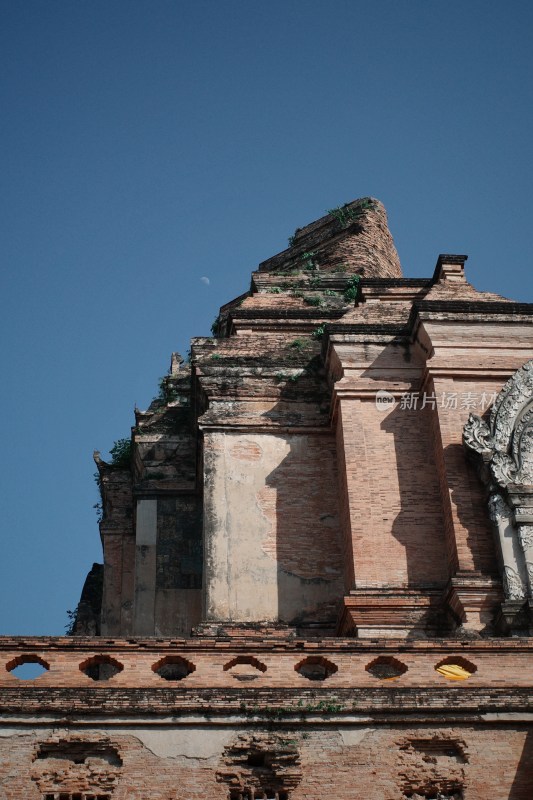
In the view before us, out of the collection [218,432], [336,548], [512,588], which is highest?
[218,432]

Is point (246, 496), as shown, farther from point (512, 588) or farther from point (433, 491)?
point (512, 588)

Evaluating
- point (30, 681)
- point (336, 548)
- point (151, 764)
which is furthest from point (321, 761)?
point (336, 548)

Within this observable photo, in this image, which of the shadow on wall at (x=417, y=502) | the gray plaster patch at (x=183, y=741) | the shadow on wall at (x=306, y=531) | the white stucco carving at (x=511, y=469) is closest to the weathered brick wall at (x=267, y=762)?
the gray plaster patch at (x=183, y=741)

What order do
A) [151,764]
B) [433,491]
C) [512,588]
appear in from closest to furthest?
1. [151,764]
2. [512,588]
3. [433,491]

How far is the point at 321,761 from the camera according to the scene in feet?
39.1

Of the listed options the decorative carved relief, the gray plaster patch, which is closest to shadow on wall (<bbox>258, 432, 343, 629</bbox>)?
the decorative carved relief

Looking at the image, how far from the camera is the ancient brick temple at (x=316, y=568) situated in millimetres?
11898

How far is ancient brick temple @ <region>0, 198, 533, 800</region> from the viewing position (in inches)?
468

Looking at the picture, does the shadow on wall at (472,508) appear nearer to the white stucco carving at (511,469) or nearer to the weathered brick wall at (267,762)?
the white stucco carving at (511,469)

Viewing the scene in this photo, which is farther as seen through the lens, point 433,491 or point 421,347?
point 421,347

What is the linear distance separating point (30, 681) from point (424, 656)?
3.97 m

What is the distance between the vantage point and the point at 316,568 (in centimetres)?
1753

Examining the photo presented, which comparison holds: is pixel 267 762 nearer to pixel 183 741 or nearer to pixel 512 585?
pixel 183 741

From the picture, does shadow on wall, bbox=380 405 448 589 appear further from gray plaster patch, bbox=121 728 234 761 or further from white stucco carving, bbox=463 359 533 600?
gray plaster patch, bbox=121 728 234 761
